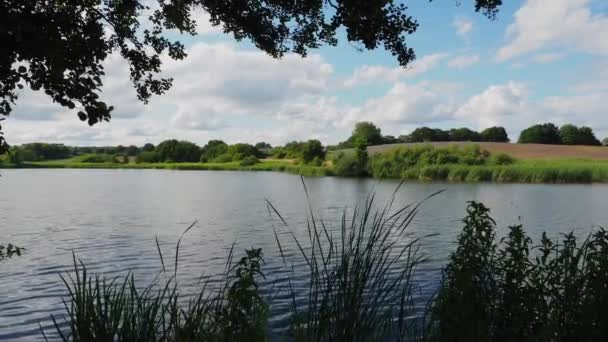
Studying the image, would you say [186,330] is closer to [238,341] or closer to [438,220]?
[238,341]

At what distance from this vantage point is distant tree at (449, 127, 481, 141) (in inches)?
4181

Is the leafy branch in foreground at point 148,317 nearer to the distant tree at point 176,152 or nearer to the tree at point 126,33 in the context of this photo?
the tree at point 126,33

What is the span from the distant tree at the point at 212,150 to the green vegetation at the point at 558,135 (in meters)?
65.7

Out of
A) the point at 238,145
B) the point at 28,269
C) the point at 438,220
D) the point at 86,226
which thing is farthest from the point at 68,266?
the point at 238,145

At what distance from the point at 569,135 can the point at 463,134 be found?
19270 millimetres

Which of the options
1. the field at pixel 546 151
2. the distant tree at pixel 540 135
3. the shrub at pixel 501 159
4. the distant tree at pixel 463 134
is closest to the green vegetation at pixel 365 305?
the shrub at pixel 501 159

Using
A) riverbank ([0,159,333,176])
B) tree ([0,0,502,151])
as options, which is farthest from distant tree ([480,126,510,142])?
tree ([0,0,502,151])

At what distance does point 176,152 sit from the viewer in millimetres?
126500

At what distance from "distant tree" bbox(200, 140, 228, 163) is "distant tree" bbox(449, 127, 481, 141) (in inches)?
2022

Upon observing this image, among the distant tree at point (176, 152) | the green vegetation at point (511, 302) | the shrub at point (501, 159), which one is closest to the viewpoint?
the green vegetation at point (511, 302)

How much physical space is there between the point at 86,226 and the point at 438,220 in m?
14.6

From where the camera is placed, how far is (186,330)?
3.13 m

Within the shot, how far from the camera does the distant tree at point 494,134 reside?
105 meters

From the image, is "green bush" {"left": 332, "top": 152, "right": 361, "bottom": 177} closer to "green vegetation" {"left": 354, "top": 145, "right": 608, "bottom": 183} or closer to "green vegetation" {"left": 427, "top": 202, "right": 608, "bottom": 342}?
"green vegetation" {"left": 354, "top": 145, "right": 608, "bottom": 183}
